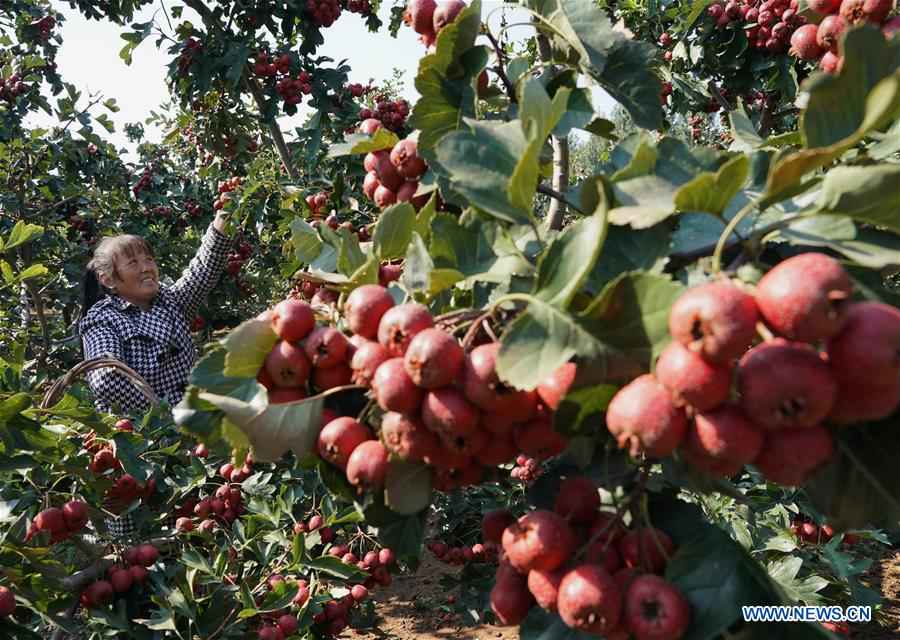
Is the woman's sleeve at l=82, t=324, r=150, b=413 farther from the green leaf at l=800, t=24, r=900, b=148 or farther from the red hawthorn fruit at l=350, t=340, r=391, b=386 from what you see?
the green leaf at l=800, t=24, r=900, b=148

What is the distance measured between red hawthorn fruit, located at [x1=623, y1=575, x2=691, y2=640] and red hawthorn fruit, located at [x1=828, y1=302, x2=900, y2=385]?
0.38m

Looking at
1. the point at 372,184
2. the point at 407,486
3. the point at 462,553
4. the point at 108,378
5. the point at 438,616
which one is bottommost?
the point at 438,616

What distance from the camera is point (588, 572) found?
888 millimetres

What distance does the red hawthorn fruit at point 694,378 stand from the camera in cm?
70

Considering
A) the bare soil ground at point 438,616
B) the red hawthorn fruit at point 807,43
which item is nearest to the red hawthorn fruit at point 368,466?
the red hawthorn fruit at point 807,43

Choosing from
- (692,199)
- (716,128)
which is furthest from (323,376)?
(716,128)

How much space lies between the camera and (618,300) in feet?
2.55

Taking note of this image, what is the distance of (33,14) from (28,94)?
3.69 ft

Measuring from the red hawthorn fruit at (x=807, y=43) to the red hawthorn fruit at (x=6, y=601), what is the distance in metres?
2.71

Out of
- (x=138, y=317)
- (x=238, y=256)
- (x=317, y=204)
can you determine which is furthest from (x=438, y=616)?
(x=238, y=256)

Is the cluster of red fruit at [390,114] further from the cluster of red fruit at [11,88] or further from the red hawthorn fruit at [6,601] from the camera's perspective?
the cluster of red fruit at [11,88]

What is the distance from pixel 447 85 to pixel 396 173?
232 mm

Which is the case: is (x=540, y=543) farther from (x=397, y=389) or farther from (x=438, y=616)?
(x=438, y=616)

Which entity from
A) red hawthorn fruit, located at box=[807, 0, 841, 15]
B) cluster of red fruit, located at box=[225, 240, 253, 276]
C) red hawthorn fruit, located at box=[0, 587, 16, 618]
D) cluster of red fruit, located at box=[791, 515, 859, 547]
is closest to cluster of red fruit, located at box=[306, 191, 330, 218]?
red hawthorn fruit, located at box=[0, 587, 16, 618]
